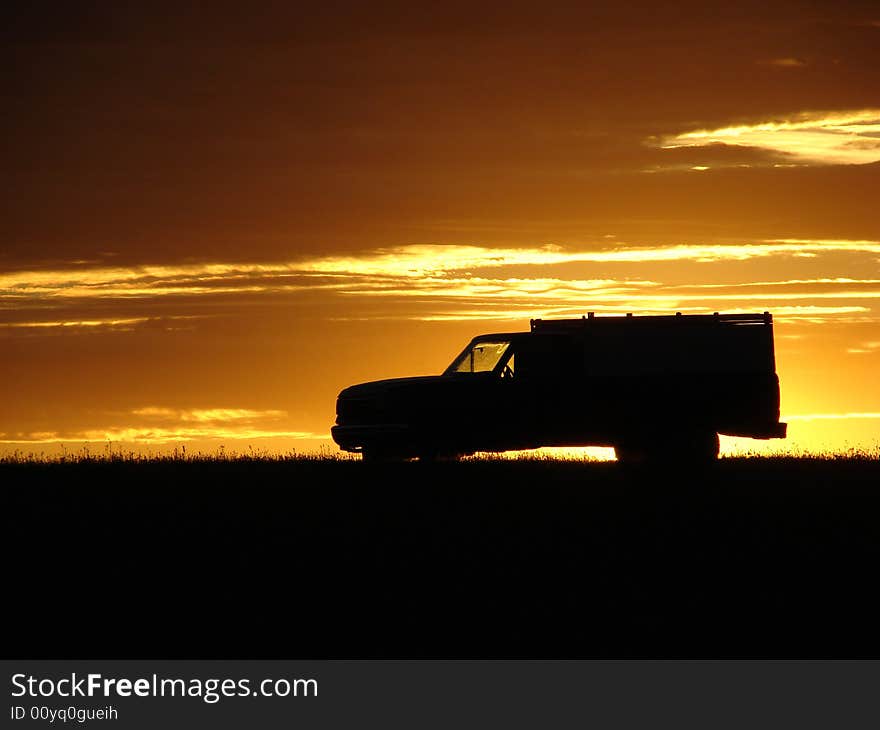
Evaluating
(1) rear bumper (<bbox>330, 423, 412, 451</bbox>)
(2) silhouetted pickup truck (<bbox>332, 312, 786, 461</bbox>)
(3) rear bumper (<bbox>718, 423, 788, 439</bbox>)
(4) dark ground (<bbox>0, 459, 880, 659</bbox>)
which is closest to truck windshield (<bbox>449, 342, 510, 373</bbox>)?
(2) silhouetted pickup truck (<bbox>332, 312, 786, 461</bbox>)

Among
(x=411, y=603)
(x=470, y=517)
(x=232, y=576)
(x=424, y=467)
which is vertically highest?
(x=424, y=467)

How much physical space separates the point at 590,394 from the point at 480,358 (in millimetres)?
1903

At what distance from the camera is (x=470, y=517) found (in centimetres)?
1681

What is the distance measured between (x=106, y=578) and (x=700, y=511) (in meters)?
7.71

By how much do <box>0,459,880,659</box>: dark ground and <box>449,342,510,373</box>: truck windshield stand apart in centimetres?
288

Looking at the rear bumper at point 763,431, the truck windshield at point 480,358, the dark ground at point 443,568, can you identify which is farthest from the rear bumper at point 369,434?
the rear bumper at point 763,431

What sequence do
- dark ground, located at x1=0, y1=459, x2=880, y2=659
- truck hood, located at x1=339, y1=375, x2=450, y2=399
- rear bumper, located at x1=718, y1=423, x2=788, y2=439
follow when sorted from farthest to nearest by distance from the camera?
1. rear bumper, located at x1=718, y1=423, x2=788, y2=439
2. truck hood, located at x1=339, y1=375, x2=450, y2=399
3. dark ground, located at x1=0, y1=459, x2=880, y2=659

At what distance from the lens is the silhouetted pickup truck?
2347cm

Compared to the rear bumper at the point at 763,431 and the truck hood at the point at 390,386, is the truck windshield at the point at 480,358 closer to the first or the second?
the truck hood at the point at 390,386

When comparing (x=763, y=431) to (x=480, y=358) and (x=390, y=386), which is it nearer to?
(x=480, y=358)

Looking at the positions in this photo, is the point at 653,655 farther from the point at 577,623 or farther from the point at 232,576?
the point at 232,576

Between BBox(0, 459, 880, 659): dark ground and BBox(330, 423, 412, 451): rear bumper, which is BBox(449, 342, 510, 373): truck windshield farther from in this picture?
BBox(0, 459, 880, 659): dark ground

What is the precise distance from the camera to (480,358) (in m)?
24.0
